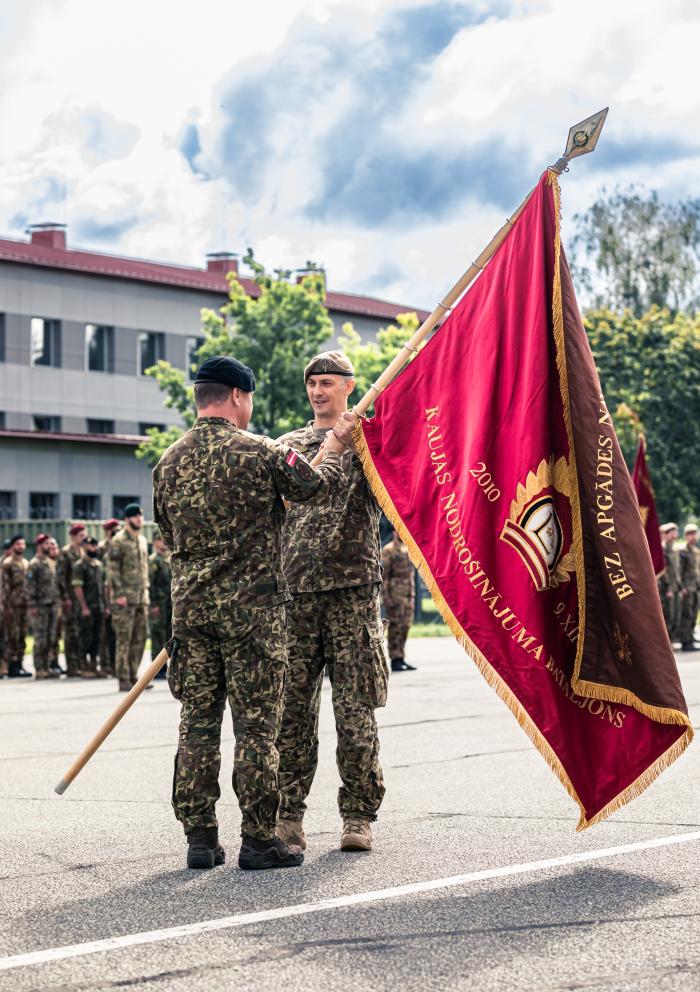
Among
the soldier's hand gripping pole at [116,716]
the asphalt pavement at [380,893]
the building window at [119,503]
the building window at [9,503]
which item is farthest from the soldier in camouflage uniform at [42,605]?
the building window at [119,503]

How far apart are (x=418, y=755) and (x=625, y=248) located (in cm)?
4662

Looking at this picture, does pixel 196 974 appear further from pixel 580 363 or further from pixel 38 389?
pixel 38 389

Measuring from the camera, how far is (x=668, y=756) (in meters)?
6.07

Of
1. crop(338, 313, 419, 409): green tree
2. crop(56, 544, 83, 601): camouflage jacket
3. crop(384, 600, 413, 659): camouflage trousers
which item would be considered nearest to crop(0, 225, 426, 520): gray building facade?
crop(338, 313, 419, 409): green tree

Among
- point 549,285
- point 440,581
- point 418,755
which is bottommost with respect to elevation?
point 418,755

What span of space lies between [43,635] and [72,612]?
0.53 metres

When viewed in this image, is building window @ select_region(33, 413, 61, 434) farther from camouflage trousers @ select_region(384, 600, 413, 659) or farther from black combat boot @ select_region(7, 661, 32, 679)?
camouflage trousers @ select_region(384, 600, 413, 659)

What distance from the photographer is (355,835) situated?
6293 millimetres

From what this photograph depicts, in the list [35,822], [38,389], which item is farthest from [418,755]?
[38,389]

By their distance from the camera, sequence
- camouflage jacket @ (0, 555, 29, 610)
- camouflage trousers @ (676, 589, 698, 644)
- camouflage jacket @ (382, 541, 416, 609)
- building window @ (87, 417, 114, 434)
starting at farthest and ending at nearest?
building window @ (87, 417, 114, 434) → camouflage trousers @ (676, 589, 698, 644) → camouflage jacket @ (0, 555, 29, 610) → camouflage jacket @ (382, 541, 416, 609)

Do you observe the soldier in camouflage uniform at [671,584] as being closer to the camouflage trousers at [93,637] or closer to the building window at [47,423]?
the camouflage trousers at [93,637]

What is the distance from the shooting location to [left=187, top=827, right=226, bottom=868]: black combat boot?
5.96 meters

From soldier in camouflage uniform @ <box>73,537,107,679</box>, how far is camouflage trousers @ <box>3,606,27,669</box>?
3.44ft

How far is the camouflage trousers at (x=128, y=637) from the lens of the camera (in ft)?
54.5
